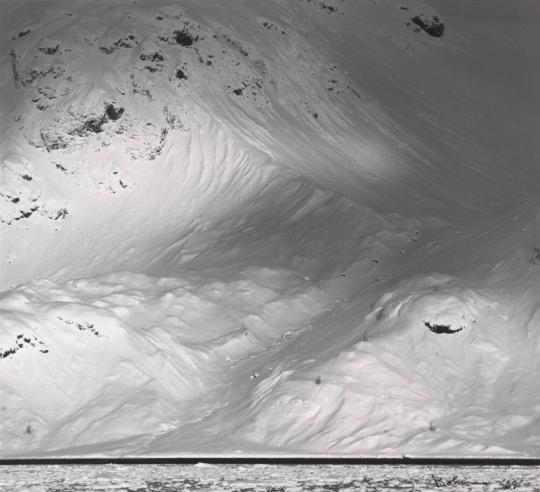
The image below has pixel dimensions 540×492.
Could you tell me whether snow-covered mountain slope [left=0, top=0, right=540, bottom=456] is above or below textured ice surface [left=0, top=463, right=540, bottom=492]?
below

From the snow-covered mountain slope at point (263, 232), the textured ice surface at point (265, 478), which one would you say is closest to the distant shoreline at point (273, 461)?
the textured ice surface at point (265, 478)

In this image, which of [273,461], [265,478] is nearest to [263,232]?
[273,461]

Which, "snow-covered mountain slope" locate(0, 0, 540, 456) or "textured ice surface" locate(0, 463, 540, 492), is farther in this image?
"snow-covered mountain slope" locate(0, 0, 540, 456)

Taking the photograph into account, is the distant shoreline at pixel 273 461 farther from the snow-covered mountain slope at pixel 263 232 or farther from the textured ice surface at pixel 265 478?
the snow-covered mountain slope at pixel 263 232

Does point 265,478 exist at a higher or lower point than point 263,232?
higher

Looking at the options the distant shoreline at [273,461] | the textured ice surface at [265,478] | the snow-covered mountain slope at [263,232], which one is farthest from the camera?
the snow-covered mountain slope at [263,232]

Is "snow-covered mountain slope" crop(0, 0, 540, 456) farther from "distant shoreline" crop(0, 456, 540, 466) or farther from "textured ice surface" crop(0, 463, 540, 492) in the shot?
"textured ice surface" crop(0, 463, 540, 492)

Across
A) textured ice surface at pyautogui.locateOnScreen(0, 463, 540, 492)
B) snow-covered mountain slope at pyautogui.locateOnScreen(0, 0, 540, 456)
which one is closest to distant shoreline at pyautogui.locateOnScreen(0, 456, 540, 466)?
textured ice surface at pyautogui.locateOnScreen(0, 463, 540, 492)

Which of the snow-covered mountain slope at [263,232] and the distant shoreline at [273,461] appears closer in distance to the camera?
the distant shoreline at [273,461]

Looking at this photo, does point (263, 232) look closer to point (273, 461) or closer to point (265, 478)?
point (273, 461)
